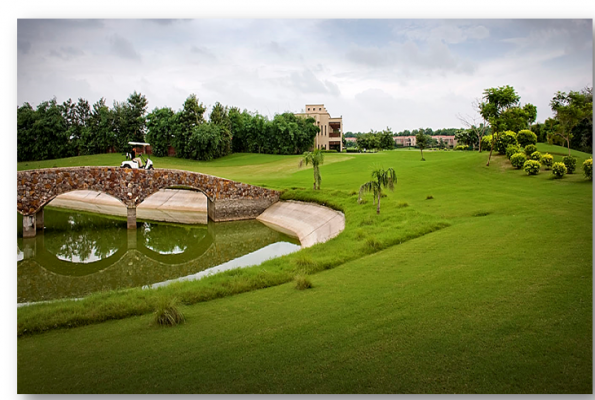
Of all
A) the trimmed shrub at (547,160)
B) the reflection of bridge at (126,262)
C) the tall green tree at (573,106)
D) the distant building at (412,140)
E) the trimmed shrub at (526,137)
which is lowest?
the reflection of bridge at (126,262)

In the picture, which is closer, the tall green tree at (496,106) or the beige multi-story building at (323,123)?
the tall green tree at (496,106)

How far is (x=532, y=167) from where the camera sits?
23922 millimetres

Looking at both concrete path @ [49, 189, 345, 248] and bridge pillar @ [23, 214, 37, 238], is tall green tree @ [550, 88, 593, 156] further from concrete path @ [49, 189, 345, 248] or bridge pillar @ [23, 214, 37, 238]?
bridge pillar @ [23, 214, 37, 238]

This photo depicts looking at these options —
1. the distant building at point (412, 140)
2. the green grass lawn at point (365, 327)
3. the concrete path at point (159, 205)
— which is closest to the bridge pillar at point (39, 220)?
the concrete path at point (159, 205)

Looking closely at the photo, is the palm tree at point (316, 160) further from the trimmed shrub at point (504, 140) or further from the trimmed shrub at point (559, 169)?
the trimmed shrub at point (559, 169)

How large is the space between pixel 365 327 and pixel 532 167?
2117cm

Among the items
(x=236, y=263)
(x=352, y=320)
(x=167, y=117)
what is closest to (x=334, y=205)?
(x=236, y=263)

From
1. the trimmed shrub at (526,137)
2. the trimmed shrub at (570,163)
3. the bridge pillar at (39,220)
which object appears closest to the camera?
the trimmed shrub at (570,163)

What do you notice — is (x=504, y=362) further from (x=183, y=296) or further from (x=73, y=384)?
(x=183, y=296)

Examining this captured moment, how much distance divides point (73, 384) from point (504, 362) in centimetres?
613

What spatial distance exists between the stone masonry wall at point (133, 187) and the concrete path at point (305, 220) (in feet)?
5.02

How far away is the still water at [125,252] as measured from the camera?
16.0 meters

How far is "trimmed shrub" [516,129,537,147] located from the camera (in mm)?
27734

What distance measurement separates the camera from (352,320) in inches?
295
